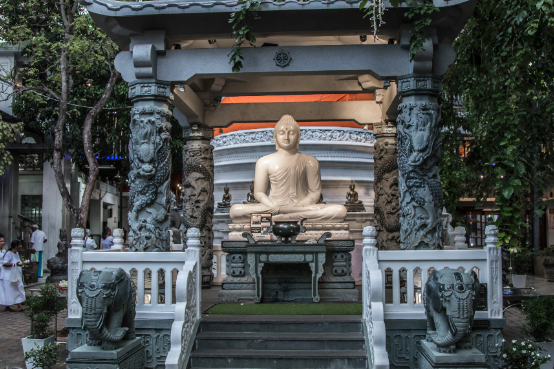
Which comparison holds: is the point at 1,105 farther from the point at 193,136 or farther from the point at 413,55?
the point at 413,55

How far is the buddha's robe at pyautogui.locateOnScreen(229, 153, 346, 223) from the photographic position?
9281 mm

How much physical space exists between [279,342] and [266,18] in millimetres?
4009

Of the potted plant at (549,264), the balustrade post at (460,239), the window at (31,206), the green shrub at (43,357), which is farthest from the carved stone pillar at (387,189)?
the window at (31,206)

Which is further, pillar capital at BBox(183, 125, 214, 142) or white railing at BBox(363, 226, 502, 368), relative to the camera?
pillar capital at BBox(183, 125, 214, 142)

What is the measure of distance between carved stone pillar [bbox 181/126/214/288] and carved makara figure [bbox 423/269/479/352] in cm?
541

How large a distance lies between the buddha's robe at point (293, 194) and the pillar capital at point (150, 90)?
9.93 ft

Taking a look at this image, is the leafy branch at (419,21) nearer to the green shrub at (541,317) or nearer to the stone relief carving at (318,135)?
the green shrub at (541,317)

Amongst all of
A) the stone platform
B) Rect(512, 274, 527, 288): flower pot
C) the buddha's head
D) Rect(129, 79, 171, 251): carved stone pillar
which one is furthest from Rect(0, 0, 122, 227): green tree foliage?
Rect(512, 274, 527, 288): flower pot

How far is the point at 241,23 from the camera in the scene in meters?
6.77

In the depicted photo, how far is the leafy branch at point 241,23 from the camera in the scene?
20.9 feet

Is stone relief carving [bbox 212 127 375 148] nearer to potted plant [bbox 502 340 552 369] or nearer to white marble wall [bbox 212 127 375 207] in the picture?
white marble wall [bbox 212 127 375 207]

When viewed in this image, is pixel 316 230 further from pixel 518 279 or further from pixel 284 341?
pixel 518 279

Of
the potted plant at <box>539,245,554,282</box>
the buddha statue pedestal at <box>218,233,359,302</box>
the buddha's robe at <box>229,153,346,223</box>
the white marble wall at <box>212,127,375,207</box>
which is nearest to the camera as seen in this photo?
the buddha statue pedestal at <box>218,233,359,302</box>

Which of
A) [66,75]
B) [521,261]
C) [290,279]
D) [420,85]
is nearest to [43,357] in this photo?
[290,279]
